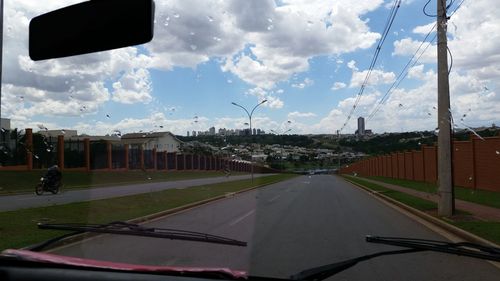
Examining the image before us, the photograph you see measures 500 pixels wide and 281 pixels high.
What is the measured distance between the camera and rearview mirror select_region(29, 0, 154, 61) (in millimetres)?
2121

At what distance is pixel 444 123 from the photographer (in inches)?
639

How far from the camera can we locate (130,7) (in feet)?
6.96

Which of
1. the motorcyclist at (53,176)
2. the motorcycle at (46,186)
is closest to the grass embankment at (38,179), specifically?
the motorcycle at (46,186)

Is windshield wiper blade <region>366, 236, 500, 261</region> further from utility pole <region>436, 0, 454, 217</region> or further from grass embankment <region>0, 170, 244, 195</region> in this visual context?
grass embankment <region>0, 170, 244, 195</region>

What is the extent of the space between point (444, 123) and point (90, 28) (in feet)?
50.1

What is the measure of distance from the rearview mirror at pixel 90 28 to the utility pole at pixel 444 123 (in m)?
15.1

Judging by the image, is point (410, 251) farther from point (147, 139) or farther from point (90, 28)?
point (147, 139)

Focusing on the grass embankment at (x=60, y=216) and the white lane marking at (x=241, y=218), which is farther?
the white lane marking at (x=241, y=218)

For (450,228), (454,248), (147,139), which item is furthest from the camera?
(147,139)

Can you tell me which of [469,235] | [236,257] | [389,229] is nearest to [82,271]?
[236,257]

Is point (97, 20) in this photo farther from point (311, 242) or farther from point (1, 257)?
point (311, 242)

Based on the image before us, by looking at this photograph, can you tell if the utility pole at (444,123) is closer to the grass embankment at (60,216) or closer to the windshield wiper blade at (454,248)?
the grass embankment at (60,216)

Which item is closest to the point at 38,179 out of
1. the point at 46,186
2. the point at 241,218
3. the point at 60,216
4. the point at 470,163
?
the point at 46,186

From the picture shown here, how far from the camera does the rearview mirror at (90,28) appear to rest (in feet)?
6.96
